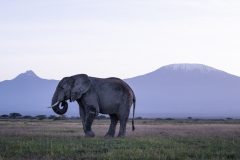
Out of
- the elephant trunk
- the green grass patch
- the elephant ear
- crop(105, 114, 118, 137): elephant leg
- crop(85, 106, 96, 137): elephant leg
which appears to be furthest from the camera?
crop(105, 114, 118, 137): elephant leg

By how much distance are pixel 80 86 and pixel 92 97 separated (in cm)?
83

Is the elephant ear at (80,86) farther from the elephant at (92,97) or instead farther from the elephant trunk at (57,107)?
the elephant trunk at (57,107)

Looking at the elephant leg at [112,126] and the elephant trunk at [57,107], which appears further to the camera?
the elephant leg at [112,126]

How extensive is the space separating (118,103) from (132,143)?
758 centimetres

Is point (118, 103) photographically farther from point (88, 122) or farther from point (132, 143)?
point (132, 143)

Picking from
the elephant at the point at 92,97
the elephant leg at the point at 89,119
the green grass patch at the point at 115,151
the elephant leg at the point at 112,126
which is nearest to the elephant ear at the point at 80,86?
the elephant at the point at 92,97

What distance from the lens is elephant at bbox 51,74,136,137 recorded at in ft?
93.5

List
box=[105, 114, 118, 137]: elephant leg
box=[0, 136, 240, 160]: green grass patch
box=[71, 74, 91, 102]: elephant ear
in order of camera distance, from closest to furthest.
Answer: box=[0, 136, 240, 160]: green grass patch < box=[71, 74, 91, 102]: elephant ear < box=[105, 114, 118, 137]: elephant leg

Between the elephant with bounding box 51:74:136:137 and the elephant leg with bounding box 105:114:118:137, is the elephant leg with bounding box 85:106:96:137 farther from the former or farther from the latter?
the elephant leg with bounding box 105:114:118:137

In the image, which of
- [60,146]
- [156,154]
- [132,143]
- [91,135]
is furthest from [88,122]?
[156,154]

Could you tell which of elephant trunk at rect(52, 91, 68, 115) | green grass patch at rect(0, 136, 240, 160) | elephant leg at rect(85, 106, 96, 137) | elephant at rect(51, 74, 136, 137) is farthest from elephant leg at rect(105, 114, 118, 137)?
green grass patch at rect(0, 136, 240, 160)

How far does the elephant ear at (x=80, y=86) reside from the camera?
28.4 meters

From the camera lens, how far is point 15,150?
61.2 feet

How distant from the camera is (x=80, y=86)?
2852 cm
